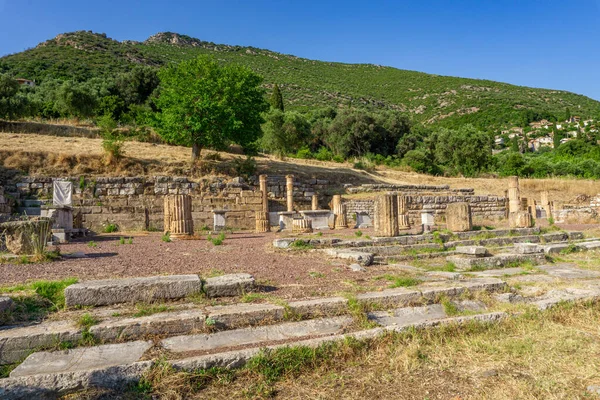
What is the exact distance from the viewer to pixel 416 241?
37.8ft

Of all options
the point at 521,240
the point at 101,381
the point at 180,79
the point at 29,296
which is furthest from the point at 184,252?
the point at 180,79

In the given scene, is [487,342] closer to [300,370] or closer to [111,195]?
[300,370]

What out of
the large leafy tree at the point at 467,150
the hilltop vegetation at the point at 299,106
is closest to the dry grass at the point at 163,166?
the hilltop vegetation at the point at 299,106

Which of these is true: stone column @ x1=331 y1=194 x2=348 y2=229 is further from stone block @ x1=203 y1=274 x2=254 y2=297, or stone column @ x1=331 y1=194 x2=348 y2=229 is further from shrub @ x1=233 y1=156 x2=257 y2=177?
stone block @ x1=203 y1=274 x2=254 y2=297

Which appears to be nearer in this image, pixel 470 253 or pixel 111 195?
pixel 470 253

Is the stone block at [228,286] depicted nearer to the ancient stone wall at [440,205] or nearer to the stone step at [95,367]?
the stone step at [95,367]

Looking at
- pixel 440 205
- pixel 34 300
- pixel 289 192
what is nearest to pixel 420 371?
pixel 34 300

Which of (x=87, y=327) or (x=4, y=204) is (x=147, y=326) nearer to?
(x=87, y=327)

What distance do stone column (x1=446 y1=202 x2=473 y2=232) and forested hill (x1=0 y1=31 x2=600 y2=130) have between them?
47007mm

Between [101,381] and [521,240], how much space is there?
12.1m

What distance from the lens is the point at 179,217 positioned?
47.2 ft

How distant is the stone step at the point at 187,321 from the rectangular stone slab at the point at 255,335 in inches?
4.8

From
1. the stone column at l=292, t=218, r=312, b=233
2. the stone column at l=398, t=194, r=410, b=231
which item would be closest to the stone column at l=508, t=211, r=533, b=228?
the stone column at l=398, t=194, r=410, b=231

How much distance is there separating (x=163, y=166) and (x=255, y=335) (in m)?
20.3
